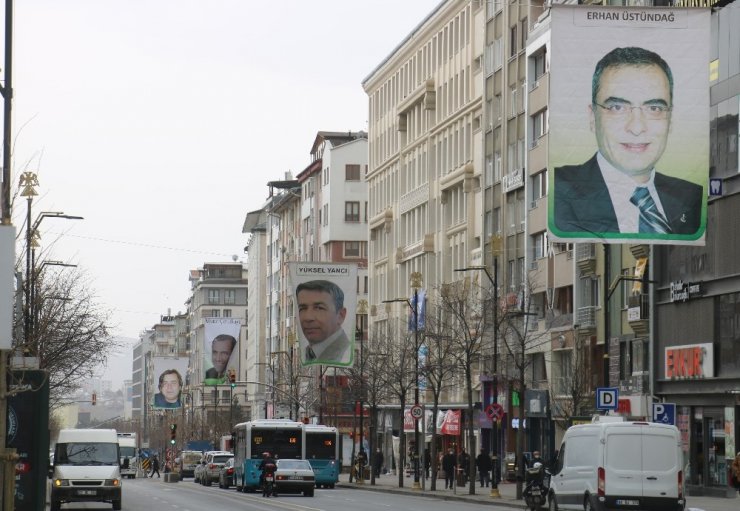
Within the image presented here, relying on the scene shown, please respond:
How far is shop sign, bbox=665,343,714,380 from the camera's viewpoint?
5491cm

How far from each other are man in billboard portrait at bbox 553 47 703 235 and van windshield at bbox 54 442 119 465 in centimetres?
1478

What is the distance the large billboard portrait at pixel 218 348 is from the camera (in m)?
134

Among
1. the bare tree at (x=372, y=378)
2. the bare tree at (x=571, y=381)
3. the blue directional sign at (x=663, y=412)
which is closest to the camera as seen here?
the blue directional sign at (x=663, y=412)

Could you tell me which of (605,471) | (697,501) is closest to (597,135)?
(605,471)

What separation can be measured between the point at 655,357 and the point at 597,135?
21.0m

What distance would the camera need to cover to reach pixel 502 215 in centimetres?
8250

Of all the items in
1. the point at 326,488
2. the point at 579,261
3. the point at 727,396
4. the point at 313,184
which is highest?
the point at 313,184

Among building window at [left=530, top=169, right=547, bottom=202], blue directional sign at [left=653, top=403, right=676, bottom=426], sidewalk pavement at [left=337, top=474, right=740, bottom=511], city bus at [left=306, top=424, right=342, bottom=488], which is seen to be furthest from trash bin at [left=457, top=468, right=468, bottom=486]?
blue directional sign at [left=653, top=403, right=676, bottom=426]

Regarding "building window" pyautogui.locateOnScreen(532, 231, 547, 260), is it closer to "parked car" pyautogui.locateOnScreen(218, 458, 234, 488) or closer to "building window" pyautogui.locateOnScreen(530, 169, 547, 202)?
"building window" pyautogui.locateOnScreen(530, 169, 547, 202)

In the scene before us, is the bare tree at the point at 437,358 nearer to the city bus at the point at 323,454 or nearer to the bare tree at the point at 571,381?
the bare tree at the point at 571,381

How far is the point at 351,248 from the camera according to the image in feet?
447

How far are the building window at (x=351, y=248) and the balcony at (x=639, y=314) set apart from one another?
246 feet

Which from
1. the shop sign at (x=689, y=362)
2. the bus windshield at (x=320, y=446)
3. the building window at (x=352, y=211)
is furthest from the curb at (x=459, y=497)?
the building window at (x=352, y=211)

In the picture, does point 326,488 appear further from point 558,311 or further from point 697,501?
point 697,501
